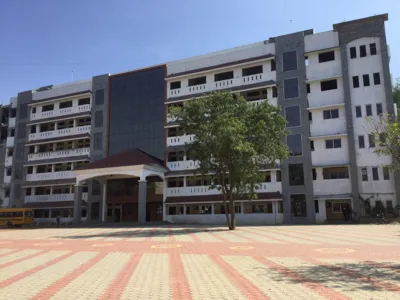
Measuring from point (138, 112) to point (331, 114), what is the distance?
21134 mm

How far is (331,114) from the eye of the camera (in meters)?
33.8

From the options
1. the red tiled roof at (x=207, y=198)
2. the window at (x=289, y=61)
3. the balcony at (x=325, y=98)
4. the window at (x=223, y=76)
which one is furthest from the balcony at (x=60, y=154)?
the balcony at (x=325, y=98)

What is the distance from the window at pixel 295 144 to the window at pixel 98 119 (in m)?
22.6

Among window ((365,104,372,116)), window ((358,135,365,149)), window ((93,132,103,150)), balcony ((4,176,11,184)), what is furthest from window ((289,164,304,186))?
balcony ((4,176,11,184))

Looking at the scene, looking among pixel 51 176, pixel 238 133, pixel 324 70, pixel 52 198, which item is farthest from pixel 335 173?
pixel 51 176

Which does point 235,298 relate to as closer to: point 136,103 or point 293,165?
point 293,165

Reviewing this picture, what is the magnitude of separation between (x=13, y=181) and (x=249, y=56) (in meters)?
34.9

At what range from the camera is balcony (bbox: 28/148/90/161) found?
4369 centimetres

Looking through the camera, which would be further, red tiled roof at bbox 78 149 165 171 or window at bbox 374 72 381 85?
red tiled roof at bbox 78 149 165 171

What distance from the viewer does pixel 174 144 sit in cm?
3869

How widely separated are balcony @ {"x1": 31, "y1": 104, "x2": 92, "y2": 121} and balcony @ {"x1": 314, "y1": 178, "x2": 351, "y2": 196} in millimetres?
28620

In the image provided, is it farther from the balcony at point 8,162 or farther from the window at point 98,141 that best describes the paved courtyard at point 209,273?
the balcony at point 8,162

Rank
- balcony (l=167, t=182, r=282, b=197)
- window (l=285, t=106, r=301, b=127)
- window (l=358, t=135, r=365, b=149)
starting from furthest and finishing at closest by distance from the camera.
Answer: window (l=285, t=106, r=301, b=127)
balcony (l=167, t=182, r=282, b=197)
window (l=358, t=135, r=365, b=149)

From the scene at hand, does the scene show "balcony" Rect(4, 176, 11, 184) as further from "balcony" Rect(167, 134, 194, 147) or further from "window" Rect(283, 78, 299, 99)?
"window" Rect(283, 78, 299, 99)
